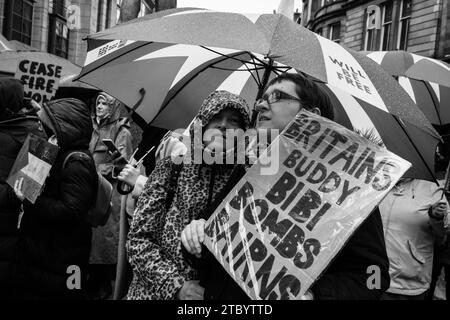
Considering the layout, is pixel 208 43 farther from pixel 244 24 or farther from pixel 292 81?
pixel 292 81

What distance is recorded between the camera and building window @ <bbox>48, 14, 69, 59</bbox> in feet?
90.5

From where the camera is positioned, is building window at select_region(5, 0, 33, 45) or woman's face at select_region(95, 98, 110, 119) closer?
woman's face at select_region(95, 98, 110, 119)

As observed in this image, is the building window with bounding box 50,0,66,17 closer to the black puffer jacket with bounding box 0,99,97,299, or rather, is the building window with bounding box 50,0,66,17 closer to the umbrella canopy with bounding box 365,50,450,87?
the umbrella canopy with bounding box 365,50,450,87

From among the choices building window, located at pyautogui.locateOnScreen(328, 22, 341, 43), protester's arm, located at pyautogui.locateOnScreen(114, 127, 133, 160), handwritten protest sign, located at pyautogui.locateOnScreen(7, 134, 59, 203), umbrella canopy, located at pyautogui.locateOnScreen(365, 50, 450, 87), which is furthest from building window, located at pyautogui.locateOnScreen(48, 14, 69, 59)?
handwritten protest sign, located at pyautogui.locateOnScreen(7, 134, 59, 203)


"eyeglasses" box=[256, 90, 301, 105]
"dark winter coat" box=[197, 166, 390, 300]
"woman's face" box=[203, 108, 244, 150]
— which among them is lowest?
"dark winter coat" box=[197, 166, 390, 300]

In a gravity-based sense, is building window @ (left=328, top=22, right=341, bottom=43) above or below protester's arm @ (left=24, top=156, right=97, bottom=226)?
above

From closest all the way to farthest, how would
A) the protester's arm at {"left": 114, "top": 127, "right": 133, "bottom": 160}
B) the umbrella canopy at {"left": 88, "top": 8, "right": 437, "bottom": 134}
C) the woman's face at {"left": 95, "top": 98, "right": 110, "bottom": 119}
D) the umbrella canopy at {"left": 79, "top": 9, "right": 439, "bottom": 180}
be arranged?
the umbrella canopy at {"left": 88, "top": 8, "right": 437, "bottom": 134}
the umbrella canopy at {"left": 79, "top": 9, "right": 439, "bottom": 180}
the protester's arm at {"left": 114, "top": 127, "right": 133, "bottom": 160}
the woman's face at {"left": 95, "top": 98, "right": 110, "bottom": 119}

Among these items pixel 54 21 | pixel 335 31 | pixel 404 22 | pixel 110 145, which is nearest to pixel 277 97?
pixel 110 145

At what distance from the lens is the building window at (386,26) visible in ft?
90.8

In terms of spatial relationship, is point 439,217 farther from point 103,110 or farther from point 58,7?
point 58,7

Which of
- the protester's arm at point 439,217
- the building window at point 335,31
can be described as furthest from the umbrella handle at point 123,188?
the building window at point 335,31

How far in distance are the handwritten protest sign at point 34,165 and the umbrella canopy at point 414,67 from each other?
3.02m
